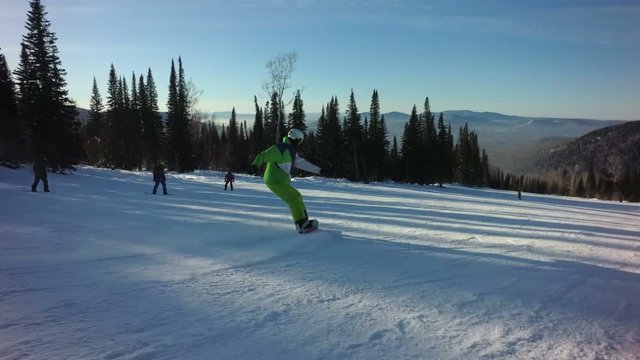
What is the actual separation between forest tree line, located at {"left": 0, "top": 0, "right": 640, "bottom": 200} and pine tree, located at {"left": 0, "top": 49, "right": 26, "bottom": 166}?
73 millimetres

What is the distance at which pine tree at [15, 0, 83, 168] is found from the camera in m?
35.0

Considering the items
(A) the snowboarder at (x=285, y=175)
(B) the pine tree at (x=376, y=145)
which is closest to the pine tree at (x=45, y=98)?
(A) the snowboarder at (x=285, y=175)

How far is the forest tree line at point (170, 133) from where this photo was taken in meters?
35.8

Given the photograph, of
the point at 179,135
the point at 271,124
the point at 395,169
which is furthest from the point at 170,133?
the point at 395,169

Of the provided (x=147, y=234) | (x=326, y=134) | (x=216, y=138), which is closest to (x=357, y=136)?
(x=326, y=134)

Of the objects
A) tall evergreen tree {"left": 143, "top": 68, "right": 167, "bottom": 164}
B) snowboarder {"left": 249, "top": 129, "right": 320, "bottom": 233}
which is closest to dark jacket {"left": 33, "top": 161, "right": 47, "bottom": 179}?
snowboarder {"left": 249, "top": 129, "right": 320, "bottom": 233}

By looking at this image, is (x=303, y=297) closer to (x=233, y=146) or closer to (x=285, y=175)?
(x=285, y=175)

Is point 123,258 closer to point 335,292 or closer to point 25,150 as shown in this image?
point 335,292

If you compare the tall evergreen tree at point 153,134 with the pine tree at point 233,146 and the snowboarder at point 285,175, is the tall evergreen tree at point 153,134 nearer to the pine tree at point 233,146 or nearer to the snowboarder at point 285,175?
the pine tree at point 233,146

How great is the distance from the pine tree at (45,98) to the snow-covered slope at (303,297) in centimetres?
3021

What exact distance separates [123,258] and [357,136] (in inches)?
2544

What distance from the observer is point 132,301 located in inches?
170

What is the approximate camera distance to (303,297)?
4723mm

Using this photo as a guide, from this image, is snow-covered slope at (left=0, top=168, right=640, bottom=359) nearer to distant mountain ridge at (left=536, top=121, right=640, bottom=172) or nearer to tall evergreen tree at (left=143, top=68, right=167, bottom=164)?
tall evergreen tree at (left=143, top=68, right=167, bottom=164)
